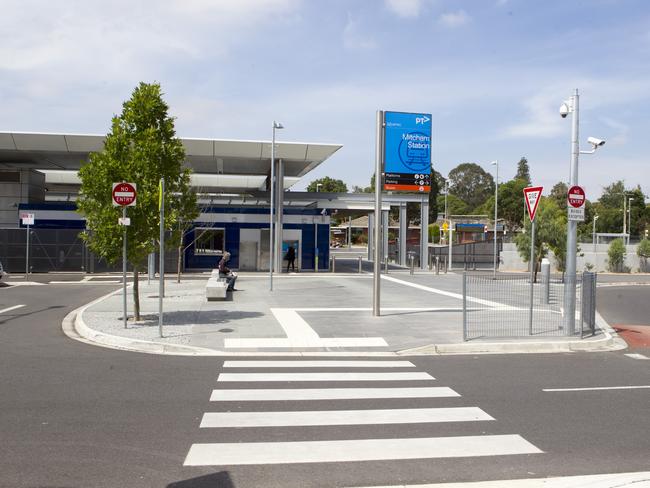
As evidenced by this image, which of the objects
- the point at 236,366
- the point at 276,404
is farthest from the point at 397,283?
the point at 276,404

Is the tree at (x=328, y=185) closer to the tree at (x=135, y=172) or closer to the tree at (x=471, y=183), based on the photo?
the tree at (x=471, y=183)

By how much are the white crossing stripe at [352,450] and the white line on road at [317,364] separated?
4.18m

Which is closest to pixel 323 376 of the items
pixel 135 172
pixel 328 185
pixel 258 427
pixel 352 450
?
pixel 258 427

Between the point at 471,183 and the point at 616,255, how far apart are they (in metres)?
87.6

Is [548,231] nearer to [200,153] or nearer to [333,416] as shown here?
[200,153]

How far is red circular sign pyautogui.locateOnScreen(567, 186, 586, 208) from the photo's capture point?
14.0 metres

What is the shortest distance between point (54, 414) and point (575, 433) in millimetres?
5677

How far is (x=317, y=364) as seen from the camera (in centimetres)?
1091

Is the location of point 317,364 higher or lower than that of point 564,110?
lower

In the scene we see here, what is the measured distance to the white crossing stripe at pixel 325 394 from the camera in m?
8.34

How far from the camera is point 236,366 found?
10.5m

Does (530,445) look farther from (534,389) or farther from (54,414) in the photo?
(54,414)

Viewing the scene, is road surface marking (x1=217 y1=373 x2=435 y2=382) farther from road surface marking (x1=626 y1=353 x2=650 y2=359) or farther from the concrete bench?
the concrete bench

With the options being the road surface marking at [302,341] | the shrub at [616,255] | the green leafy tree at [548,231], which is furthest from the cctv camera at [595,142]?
the shrub at [616,255]
